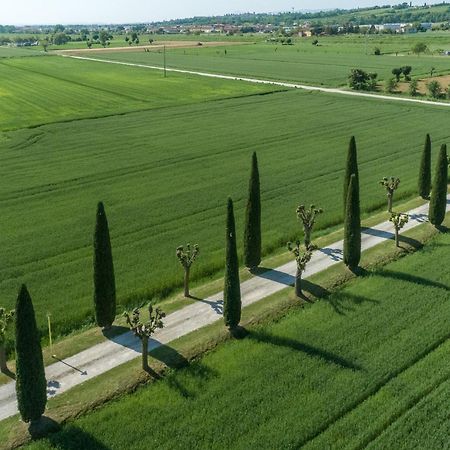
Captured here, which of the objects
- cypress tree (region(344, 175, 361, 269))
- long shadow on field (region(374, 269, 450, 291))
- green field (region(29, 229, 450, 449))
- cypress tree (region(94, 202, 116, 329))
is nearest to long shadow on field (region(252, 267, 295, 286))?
green field (region(29, 229, 450, 449))

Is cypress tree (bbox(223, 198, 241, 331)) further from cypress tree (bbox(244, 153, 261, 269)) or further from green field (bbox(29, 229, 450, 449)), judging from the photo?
cypress tree (bbox(244, 153, 261, 269))

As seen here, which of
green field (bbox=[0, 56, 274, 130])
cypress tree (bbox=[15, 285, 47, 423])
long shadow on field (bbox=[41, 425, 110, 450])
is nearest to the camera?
long shadow on field (bbox=[41, 425, 110, 450])

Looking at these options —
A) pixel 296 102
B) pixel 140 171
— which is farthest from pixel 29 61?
pixel 140 171

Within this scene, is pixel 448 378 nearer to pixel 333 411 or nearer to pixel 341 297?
pixel 333 411

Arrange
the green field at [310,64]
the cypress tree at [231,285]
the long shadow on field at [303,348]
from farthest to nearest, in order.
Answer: the green field at [310,64] < the cypress tree at [231,285] < the long shadow on field at [303,348]

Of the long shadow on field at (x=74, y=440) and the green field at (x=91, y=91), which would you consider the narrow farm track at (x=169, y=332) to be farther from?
the green field at (x=91, y=91)

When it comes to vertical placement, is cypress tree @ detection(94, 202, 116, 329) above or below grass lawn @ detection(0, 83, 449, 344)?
above

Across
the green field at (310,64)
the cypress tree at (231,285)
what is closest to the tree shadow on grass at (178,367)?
A: the cypress tree at (231,285)
